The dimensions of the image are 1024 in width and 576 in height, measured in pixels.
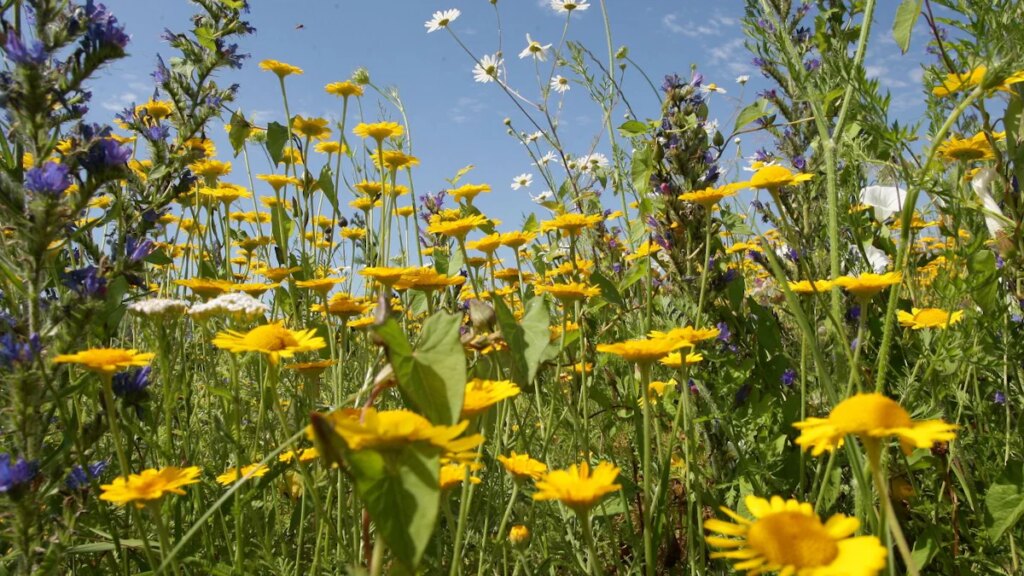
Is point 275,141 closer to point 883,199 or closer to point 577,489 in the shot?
point 577,489

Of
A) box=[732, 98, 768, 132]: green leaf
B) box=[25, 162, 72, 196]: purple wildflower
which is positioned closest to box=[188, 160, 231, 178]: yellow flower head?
box=[25, 162, 72, 196]: purple wildflower

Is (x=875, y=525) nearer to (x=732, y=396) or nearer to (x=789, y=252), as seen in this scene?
(x=732, y=396)

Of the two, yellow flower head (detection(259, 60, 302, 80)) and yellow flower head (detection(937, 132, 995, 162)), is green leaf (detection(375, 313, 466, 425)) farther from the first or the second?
yellow flower head (detection(259, 60, 302, 80))

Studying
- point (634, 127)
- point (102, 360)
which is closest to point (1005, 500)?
point (634, 127)

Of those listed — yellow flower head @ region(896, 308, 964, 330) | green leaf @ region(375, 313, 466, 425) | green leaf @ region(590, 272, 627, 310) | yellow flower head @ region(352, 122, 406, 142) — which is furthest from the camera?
yellow flower head @ region(352, 122, 406, 142)

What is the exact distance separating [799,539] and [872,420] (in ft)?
0.41

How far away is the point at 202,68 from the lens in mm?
1708

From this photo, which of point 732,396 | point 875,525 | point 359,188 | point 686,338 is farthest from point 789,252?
point 359,188

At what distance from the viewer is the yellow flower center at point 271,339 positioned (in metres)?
1.01

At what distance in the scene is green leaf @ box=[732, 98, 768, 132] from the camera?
5.07 feet

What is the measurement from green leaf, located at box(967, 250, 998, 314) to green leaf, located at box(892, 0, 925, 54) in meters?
0.37

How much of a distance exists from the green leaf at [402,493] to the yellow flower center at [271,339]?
46cm

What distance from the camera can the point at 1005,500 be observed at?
1247mm

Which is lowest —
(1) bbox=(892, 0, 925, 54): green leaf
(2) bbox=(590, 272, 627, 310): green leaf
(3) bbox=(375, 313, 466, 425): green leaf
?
(3) bbox=(375, 313, 466, 425): green leaf
